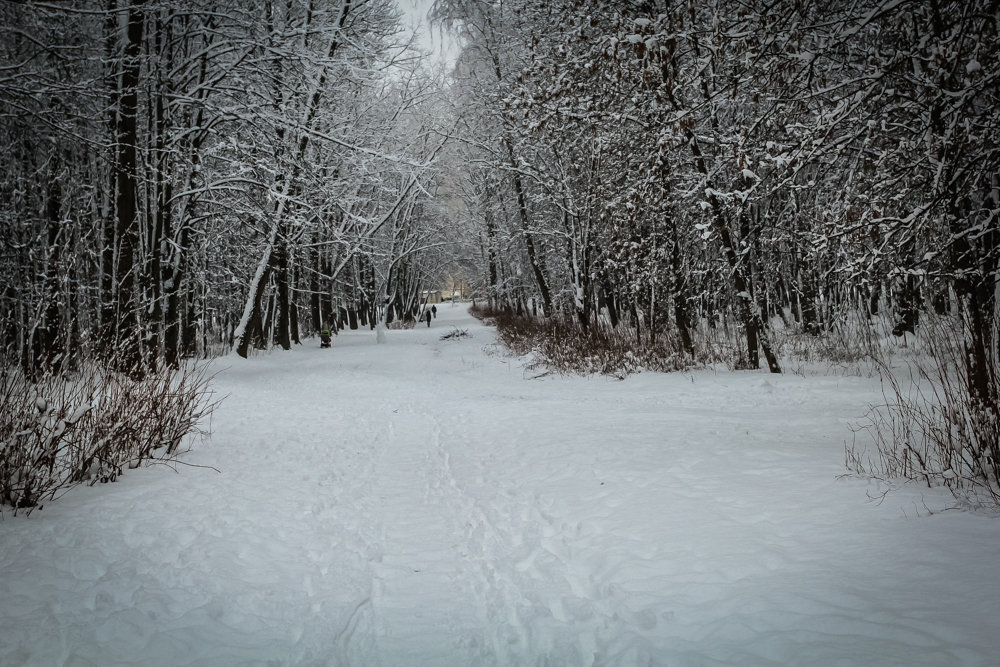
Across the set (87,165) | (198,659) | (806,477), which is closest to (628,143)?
(806,477)

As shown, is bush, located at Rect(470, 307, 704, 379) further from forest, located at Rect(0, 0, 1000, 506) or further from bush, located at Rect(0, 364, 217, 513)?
bush, located at Rect(0, 364, 217, 513)

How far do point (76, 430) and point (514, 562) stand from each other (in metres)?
4.22

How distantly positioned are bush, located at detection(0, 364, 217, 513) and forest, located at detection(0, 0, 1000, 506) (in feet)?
0.15

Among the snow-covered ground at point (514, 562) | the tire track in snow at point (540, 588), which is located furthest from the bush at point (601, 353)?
the tire track in snow at point (540, 588)

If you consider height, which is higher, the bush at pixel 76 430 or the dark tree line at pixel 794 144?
the dark tree line at pixel 794 144

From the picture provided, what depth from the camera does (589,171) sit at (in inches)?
585

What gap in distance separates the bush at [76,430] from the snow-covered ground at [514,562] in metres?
0.28

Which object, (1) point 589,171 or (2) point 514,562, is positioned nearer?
(2) point 514,562

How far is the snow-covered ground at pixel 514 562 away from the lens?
2424 mm

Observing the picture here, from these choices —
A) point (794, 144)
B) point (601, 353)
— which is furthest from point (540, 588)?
point (601, 353)

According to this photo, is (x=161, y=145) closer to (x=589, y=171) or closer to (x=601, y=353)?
(x=589, y=171)

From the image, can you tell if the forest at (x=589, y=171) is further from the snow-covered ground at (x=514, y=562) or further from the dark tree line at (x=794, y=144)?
the snow-covered ground at (x=514, y=562)

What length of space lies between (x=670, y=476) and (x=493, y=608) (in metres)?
2.40

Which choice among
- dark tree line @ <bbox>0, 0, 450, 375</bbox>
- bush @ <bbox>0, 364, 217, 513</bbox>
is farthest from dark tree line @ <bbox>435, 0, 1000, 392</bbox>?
bush @ <bbox>0, 364, 217, 513</bbox>
